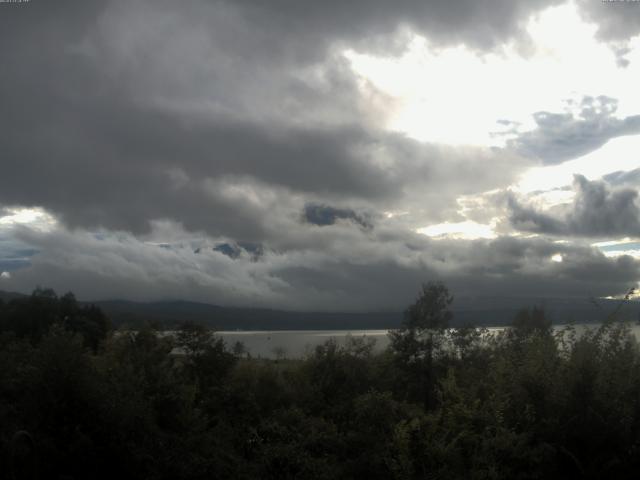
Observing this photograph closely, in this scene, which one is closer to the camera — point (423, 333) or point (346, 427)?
point (346, 427)

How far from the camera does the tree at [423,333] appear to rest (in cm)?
4347

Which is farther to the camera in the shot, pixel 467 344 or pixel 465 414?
pixel 467 344

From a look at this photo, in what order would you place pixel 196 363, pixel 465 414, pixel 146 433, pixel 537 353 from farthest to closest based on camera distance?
pixel 196 363 < pixel 537 353 < pixel 465 414 < pixel 146 433

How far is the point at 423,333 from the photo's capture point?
44906 millimetres

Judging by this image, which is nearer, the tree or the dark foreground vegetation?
the dark foreground vegetation

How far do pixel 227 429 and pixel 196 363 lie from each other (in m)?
18.7

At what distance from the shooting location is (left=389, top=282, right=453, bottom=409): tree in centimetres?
4347

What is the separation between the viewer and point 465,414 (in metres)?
18.7

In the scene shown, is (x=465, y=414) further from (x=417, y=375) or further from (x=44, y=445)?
(x=417, y=375)

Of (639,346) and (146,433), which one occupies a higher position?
(639,346)

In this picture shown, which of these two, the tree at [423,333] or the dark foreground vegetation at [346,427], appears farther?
the tree at [423,333]

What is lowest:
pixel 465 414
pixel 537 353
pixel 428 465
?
pixel 428 465

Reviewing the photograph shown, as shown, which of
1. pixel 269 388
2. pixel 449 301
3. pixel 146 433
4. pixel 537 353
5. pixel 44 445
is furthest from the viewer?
pixel 449 301

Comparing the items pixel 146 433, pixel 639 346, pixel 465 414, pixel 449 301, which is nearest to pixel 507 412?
pixel 465 414
